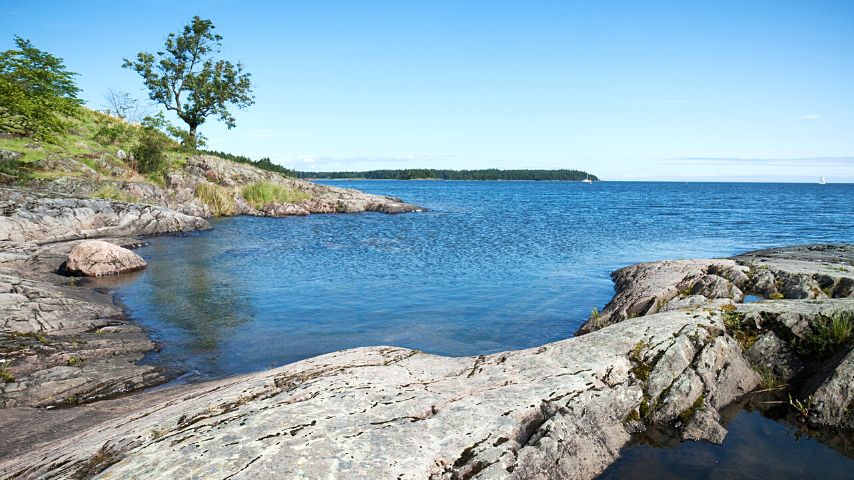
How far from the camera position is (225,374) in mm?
10469

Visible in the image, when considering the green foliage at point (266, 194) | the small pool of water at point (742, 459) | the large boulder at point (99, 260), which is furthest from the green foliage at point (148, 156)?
the small pool of water at point (742, 459)

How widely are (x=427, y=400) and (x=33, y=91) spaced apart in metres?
39.0

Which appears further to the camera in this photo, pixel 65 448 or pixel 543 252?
pixel 543 252

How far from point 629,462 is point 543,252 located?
21406 millimetres

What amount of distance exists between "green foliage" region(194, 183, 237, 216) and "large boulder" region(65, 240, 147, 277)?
82.5 feet

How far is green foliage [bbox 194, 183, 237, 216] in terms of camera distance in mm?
44594

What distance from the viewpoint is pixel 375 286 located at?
1888 cm

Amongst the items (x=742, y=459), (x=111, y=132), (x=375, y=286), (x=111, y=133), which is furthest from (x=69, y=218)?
(x=742, y=459)

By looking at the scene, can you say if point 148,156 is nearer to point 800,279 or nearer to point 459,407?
point 459,407

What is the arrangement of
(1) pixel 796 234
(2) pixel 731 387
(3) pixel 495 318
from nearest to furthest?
(2) pixel 731 387 → (3) pixel 495 318 → (1) pixel 796 234

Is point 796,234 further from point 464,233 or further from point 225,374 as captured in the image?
point 225,374

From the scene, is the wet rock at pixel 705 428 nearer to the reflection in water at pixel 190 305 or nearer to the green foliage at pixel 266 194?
the reflection in water at pixel 190 305

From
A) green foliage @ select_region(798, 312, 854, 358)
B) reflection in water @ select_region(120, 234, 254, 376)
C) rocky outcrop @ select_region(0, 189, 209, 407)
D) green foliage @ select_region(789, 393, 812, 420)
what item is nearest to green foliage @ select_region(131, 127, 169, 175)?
rocky outcrop @ select_region(0, 189, 209, 407)

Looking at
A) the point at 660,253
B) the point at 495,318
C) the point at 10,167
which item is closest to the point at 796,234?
the point at 660,253
